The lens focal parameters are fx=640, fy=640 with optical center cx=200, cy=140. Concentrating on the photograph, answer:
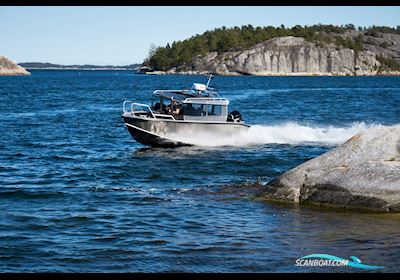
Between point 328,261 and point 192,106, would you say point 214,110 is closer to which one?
point 192,106

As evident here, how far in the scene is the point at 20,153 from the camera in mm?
30109

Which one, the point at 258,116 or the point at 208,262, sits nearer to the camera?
the point at 208,262

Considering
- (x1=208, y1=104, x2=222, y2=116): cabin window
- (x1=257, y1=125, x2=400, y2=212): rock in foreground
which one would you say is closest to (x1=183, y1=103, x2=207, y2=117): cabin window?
(x1=208, y1=104, x2=222, y2=116): cabin window

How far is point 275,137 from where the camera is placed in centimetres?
3681

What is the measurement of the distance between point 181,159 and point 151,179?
5339mm

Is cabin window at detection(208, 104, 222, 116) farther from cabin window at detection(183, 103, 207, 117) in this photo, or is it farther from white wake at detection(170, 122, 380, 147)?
white wake at detection(170, 122, 380, 147)

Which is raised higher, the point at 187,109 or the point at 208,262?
the point at 187,109

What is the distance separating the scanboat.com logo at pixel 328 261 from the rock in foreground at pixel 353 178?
4.30 metres

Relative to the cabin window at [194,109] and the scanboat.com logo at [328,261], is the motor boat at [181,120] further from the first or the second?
the scanboat.com logo at [328,261]

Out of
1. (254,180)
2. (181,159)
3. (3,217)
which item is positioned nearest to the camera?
(3,217)

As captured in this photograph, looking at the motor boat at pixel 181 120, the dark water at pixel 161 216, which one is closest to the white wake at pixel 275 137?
the motor boat at pixel 181 120

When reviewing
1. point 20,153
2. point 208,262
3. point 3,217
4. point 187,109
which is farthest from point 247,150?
point 208,262

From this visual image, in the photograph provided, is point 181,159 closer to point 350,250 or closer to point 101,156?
point 101,156

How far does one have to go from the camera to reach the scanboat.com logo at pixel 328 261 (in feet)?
40.8
